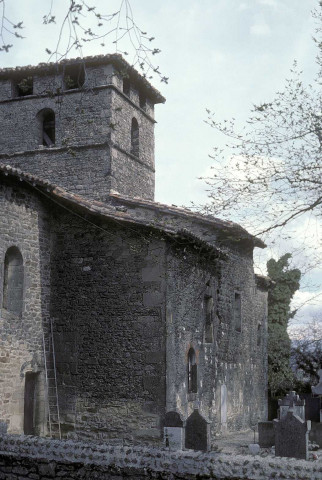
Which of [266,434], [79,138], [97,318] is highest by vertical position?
[79,138]

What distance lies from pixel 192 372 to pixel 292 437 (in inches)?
228

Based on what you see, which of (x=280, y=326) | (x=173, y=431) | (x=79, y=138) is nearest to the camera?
(x=173, y=431)

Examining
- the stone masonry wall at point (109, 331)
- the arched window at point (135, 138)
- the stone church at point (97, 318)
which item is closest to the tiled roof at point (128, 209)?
the stone church at point (97, 318)

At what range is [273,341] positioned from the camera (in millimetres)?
24922

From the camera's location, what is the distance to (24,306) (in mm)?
13062

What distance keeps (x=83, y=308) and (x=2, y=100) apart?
34.7ft

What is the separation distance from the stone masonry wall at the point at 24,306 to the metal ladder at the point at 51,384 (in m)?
0.18

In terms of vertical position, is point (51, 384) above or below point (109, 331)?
below

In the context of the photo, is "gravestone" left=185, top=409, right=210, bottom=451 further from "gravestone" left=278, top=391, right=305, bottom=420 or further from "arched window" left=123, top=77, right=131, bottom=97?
"arched window" left=123, top=77, right=131, bottom=97

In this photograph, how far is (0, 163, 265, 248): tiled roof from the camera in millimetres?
11938

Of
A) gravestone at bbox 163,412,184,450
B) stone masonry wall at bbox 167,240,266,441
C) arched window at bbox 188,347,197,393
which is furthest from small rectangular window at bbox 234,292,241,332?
gravestone at bbox 163,412,184,450

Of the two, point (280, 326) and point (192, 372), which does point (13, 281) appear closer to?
→ point (192, 372)

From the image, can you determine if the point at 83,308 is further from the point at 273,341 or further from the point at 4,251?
the point at 273,341

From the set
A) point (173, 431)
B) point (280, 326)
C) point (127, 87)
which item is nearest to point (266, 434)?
point (173, 431)
